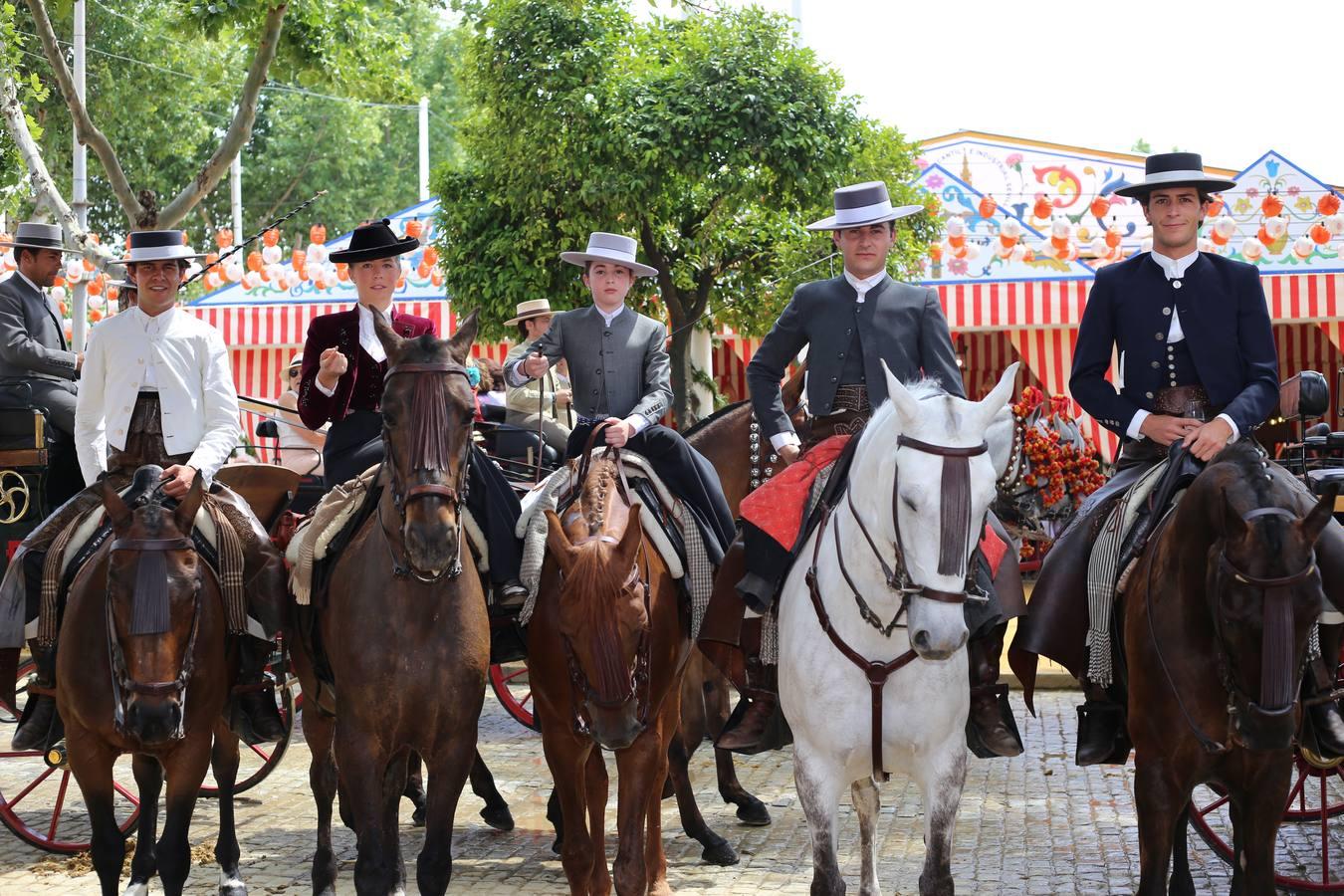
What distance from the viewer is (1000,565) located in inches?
217

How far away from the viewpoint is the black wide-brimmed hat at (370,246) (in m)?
6.46

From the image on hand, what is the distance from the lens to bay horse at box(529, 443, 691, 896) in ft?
17.5

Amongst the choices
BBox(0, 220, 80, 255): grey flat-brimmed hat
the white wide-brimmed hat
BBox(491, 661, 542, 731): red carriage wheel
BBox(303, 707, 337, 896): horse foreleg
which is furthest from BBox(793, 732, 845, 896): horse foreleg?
the white wide-brimmed hat

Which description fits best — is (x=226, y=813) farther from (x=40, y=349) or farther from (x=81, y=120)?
(x=81, y=120)

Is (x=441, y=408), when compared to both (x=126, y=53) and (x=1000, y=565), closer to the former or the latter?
(x=1000, y=565)

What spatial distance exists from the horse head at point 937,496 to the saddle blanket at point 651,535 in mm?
1622

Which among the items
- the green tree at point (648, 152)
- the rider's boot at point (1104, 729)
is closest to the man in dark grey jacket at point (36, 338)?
the rider's boot at point (1104, 729)

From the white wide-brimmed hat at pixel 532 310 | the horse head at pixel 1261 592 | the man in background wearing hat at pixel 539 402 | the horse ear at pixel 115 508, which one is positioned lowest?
the horse head at pixel 1261 592

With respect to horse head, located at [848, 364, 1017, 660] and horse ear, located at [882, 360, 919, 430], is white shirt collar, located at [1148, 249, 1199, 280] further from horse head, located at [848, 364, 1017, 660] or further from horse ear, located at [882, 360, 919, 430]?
horse ear, located at [882, 360, 919, 430]

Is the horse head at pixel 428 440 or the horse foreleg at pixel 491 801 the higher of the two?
the horse head at pixel 428 440

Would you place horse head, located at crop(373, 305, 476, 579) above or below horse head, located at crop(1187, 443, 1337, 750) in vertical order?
above

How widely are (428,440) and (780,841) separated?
10.4ft

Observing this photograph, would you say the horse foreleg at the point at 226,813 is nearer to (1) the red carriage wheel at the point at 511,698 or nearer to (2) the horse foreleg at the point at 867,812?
(1) the red carriage wheel at the point at 511,698

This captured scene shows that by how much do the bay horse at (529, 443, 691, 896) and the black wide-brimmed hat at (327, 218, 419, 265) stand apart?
1274mm
